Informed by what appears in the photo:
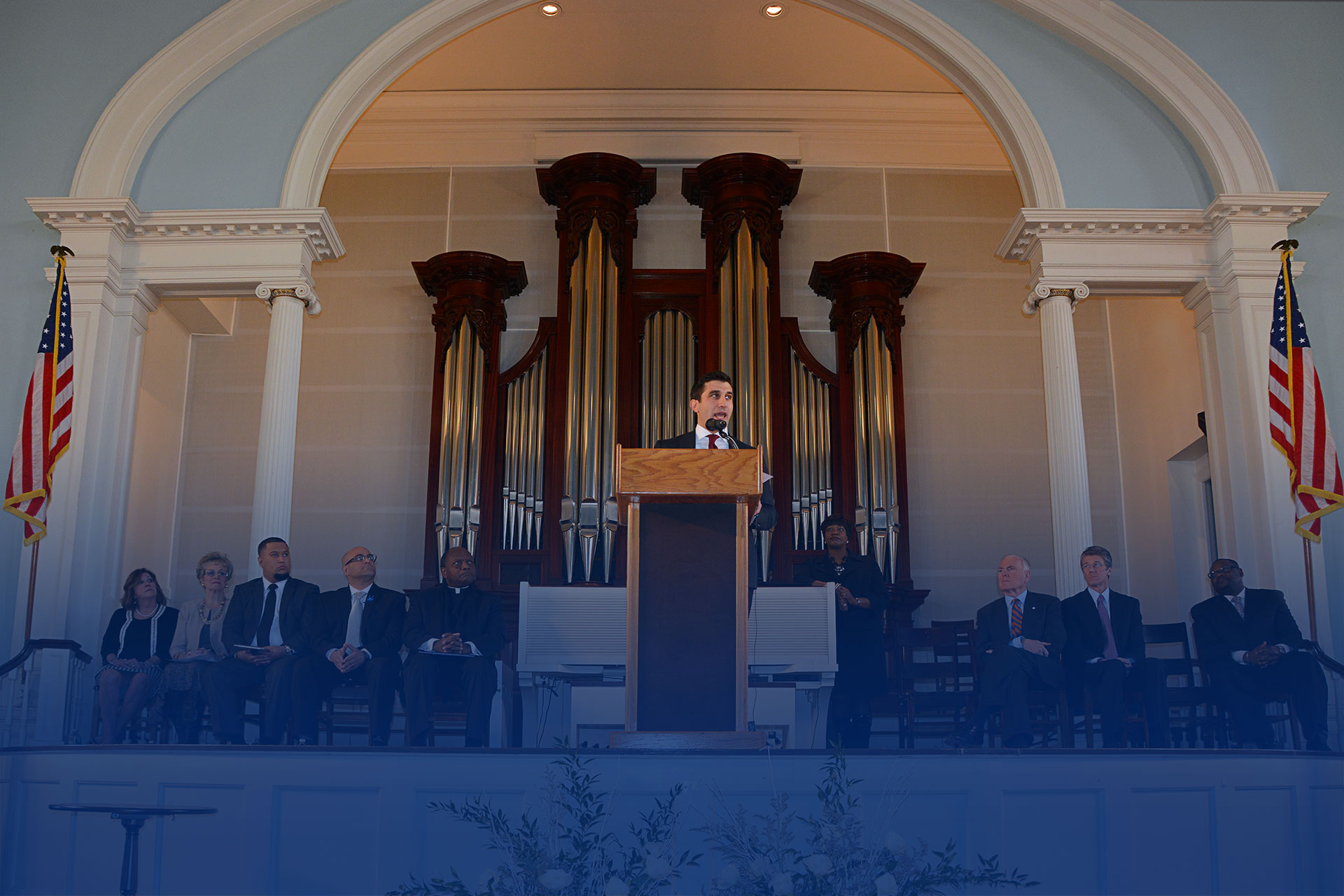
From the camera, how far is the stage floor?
12.0ft

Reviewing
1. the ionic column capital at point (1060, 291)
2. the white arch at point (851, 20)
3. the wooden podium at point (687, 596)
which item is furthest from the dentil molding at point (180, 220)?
the ionic column capital at point (1060, 291)

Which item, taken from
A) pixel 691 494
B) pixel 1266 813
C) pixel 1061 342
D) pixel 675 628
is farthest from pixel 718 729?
pixel 1061 342

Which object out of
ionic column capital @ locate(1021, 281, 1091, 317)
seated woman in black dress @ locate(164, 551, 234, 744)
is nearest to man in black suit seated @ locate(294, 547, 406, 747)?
seated woman in black dress @ locate(164, 551, 234, 744)

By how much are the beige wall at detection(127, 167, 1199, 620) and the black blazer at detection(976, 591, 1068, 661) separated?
2.44 meters

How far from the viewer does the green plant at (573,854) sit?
276cm

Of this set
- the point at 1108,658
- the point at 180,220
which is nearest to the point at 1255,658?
the point at 1108,658

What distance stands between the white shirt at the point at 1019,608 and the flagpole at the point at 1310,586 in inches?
58.7

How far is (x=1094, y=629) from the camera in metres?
6.04

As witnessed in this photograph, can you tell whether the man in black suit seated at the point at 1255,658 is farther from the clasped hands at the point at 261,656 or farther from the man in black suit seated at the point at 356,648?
the clasped hands at the point at 261,656

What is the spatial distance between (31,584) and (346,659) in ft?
6.12

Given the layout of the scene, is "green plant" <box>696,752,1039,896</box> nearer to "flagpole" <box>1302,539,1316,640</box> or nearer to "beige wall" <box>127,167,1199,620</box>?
"flagpole" <box>1302,539,1316,640</box>

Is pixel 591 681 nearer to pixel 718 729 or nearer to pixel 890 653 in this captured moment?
pixel 890 653

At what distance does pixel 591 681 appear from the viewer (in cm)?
668

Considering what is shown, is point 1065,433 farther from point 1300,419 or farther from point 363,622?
point 363,622
